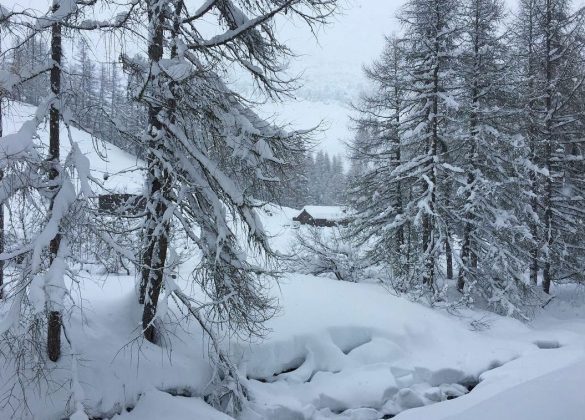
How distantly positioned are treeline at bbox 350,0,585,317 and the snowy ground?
2.33 metres

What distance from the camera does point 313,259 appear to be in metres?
17.1

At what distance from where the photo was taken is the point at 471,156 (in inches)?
625

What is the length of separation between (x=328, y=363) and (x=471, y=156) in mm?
10018

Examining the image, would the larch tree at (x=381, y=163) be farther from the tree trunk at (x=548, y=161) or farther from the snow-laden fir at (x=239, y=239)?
the tree trunk at (x=548, y=161)

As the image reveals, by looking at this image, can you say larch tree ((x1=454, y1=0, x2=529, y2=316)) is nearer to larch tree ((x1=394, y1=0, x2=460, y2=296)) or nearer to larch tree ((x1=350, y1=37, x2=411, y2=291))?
larch tree ((x1=394, y1=0, x2=460, y2=296))

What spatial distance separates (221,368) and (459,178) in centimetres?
1179

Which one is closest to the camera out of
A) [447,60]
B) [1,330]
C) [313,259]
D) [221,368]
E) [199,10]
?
[1,330]

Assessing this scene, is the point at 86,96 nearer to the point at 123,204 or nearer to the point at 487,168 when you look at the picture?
the point at 123,204

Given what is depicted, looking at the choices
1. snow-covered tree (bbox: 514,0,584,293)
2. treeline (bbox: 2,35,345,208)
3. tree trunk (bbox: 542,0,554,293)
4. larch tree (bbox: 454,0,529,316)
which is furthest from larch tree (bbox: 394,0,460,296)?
treeline (bbox: 2,35,345,208)

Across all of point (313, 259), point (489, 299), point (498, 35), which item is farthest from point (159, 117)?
point (498, 35)

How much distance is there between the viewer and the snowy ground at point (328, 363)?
5758mm

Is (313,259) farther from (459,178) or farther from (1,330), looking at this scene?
(1,330)

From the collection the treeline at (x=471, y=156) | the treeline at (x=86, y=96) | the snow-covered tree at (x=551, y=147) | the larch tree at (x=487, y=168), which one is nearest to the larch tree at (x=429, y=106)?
the treeline at (x=471, y=156)

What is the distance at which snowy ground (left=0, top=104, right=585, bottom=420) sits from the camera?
576 centimetres
